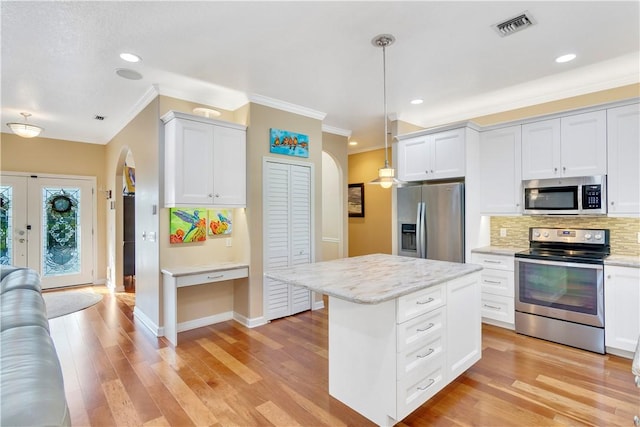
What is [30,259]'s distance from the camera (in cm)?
557

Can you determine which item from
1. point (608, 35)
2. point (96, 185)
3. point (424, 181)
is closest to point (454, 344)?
point (424, 181)

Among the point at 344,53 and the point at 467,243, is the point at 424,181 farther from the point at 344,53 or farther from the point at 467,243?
the point at 344,53

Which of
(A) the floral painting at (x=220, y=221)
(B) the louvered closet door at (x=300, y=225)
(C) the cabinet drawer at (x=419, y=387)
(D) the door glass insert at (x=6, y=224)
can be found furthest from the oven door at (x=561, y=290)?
(D) the door glass insert at (x=6, y=224)

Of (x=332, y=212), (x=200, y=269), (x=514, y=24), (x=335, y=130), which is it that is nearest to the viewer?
(x=514, y=24)

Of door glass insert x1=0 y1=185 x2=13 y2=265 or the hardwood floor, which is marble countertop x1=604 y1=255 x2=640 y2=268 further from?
door glass insert x1=0 y1=185 x2=13 y2=265

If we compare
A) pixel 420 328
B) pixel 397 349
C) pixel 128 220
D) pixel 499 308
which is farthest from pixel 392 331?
pixel 128 220

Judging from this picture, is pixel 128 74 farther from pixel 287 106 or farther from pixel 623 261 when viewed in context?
pixel 623 261

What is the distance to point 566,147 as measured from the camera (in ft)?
11.3

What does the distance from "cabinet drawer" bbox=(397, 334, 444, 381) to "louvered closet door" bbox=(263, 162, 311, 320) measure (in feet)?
7.56

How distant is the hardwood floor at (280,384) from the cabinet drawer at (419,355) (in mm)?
365

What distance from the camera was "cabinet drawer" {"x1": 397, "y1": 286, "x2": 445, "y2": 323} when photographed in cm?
197

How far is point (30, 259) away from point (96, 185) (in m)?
1.61

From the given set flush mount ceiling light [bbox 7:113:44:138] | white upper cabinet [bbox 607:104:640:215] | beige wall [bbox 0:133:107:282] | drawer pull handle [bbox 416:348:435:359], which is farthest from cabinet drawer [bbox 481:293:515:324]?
beige wall [bbox 0:133:107:282]

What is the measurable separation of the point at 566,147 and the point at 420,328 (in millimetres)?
2771
